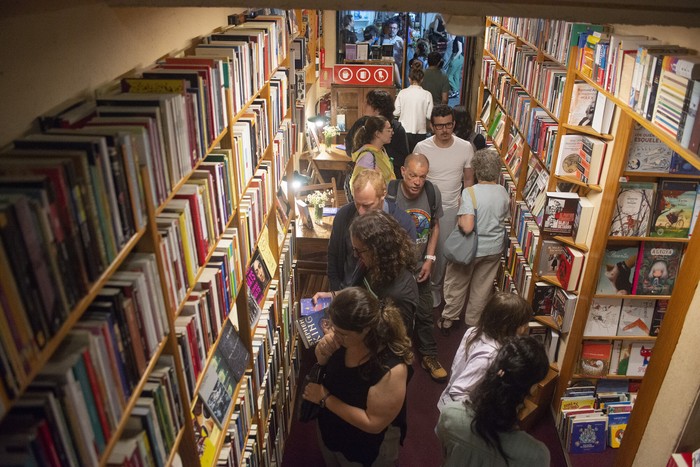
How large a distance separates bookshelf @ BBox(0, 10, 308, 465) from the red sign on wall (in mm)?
3436

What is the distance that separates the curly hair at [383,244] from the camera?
2.76 m

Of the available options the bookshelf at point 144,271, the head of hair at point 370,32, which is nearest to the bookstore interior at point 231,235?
the bookshelf at point 144,271

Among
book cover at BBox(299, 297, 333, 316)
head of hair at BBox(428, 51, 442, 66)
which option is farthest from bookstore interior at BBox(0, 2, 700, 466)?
head of hair at BBox(428, 51, 442, 66)

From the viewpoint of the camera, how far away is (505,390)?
2.04m

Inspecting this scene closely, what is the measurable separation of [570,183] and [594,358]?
115 centimetres

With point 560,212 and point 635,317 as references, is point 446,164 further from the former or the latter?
point 635,317

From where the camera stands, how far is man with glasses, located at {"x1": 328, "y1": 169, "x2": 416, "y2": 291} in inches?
125

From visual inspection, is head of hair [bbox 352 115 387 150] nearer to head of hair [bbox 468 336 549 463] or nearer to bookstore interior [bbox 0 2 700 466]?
bookstore interior [bbox 0 2 700 466]

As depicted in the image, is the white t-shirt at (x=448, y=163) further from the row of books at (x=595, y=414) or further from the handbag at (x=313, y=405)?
the handbag at (x=313, y=405)

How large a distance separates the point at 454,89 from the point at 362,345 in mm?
9424

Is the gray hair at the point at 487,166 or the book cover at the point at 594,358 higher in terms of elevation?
the gray hair at the point at 487,166

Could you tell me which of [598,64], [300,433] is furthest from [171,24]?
[300,433]

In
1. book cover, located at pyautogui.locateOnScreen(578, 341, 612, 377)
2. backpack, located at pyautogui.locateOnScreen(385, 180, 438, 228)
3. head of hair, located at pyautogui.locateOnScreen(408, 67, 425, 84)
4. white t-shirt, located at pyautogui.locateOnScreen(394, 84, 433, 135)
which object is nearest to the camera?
book cover, located at pyautogui.locateOnScreen(578, 341, 612, 377)

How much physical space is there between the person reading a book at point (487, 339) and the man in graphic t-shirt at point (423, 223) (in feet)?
3.76
